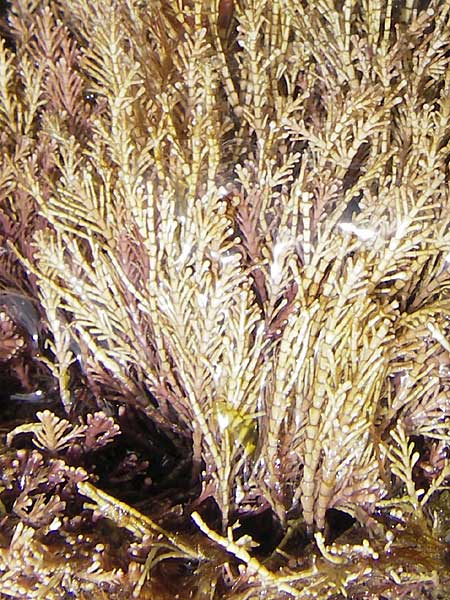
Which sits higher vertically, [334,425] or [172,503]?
[334,425]

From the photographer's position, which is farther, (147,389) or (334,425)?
(147,389)

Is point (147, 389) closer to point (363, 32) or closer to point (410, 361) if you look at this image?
point (410, 361)

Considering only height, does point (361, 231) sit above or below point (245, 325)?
above

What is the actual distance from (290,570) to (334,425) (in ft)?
1.30

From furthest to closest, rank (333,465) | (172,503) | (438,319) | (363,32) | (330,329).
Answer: (363,32) < (172,503) < (438,319) < (333,465) < (330,329)

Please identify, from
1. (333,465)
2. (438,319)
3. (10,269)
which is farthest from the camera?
(10,269)

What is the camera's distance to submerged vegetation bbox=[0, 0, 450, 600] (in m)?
1.47

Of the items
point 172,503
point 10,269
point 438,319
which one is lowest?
point 172,503

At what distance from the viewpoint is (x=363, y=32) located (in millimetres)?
1928

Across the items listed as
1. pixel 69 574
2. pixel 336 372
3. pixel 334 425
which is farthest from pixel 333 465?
pixel 69 574

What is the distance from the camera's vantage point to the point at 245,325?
1523 mm

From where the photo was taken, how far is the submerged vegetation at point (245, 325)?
147 cm

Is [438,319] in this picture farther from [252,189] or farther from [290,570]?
[290,570]

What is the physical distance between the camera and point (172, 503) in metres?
1.75
